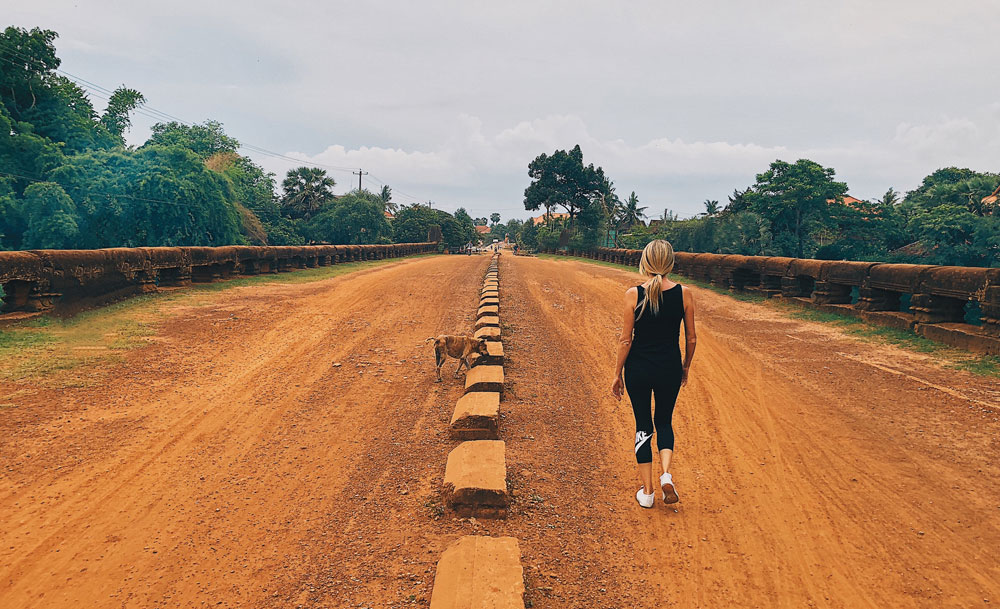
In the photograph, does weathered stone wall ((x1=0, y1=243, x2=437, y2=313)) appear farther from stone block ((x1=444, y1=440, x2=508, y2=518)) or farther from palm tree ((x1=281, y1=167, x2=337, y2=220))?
palm tree ((x1=281, y1=167, x2=337, y2=220))

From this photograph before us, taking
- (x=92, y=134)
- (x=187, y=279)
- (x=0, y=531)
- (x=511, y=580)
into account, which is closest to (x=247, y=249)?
(x=187, y=279)

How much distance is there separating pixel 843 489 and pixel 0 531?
18.0 feet

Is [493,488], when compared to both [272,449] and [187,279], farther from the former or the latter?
[187,279]

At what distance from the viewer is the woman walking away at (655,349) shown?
347 centimetres

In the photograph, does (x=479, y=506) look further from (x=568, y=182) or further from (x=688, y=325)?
(x=568, y=182)

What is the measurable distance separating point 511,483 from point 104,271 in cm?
1017

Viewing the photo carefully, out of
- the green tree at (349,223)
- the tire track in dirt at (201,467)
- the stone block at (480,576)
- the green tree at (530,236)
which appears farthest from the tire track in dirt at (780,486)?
the green tree at (530,236)

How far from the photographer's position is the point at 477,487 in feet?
10.9

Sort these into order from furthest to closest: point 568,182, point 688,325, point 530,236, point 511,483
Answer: point 530,236, point 568,182, point 511,483, point 688,325

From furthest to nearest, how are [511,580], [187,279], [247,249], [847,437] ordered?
1. [247,249]
2. [187,279]
3. [847,437]
4. [511,580]

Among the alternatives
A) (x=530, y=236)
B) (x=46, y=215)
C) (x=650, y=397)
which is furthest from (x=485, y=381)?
(x=530, y=236)

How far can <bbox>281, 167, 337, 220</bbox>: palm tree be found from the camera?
185ft

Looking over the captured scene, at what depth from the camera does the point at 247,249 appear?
15.9 metres

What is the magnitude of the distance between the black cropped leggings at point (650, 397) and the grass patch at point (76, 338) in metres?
5.80
